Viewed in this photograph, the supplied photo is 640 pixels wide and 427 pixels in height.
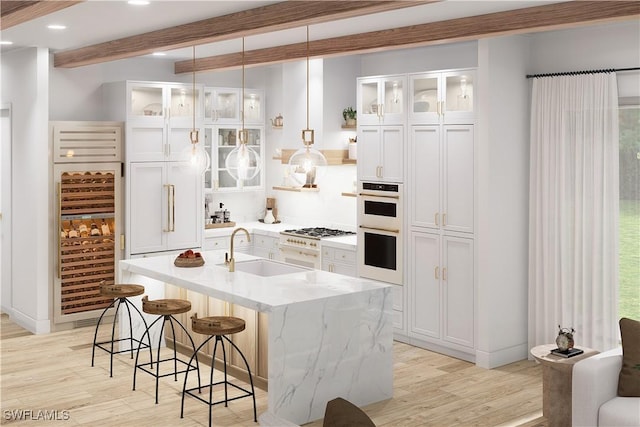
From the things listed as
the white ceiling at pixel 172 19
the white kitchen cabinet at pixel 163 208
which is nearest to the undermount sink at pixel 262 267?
the white kitchen cabinet at pixel 163 208

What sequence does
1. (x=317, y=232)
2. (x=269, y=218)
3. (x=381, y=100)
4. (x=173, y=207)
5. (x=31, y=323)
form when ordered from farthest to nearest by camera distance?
(x=269, y=218)
(x=317, y=232)
(x=173, y=207)
(x=31, y=323)
(x=381, y=100)

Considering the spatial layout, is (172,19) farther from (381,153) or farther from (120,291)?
(381,153)

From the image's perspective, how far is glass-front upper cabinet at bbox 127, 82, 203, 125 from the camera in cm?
764

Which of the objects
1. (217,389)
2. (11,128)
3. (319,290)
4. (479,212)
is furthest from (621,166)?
(11,128)

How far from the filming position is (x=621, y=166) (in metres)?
5.74

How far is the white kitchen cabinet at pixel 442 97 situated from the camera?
6.20 metres

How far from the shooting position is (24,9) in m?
4.21

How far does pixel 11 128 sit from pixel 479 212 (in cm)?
485

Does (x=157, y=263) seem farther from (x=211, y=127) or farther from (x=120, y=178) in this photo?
(x=211, y=127)

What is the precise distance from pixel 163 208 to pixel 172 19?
9.83 ft

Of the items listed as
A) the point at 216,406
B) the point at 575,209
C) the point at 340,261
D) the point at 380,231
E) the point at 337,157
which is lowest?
the point at 216,406

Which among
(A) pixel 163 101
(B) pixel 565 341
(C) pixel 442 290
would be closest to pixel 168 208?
(A) pixel 163 101

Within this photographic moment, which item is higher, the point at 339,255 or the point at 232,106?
the point at 232,106

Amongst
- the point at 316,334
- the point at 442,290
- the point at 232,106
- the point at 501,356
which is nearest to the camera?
the point at 316,334
